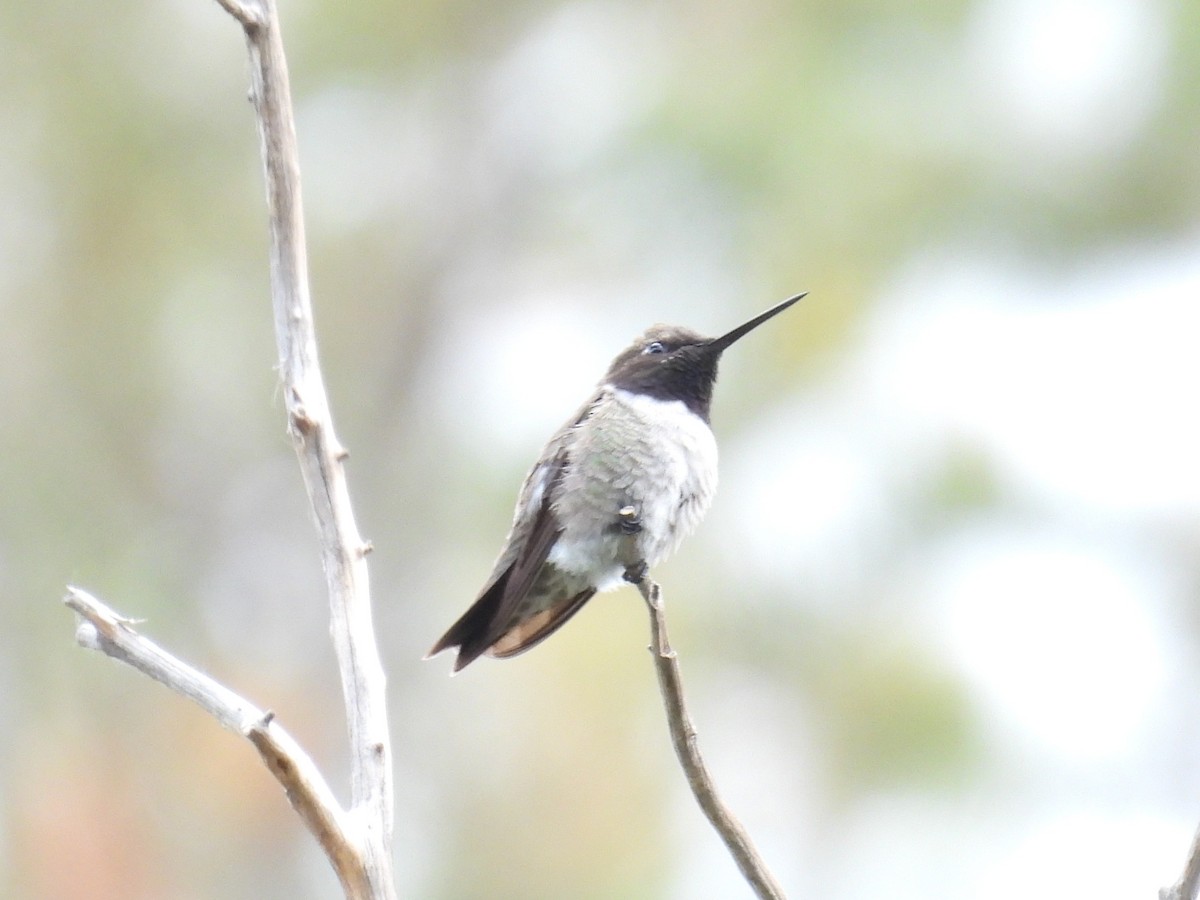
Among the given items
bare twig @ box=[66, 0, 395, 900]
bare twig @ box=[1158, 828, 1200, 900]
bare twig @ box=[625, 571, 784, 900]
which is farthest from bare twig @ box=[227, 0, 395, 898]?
bare twig @ box=[1158, 828, 1200, 900]

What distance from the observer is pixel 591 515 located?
10.9 ft

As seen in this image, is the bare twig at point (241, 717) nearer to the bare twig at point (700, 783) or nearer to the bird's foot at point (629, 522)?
the bare twig at point (700, 783)

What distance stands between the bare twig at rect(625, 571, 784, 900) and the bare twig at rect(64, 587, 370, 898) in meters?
0.51

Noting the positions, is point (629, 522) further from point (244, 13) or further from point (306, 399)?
point (244, 13)

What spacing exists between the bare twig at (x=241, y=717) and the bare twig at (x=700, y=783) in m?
0.51

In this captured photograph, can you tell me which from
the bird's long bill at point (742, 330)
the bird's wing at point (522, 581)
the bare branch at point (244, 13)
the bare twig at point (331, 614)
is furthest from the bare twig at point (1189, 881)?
the bird's long bill at point (742, 330)

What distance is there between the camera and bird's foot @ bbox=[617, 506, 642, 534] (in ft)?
10.8

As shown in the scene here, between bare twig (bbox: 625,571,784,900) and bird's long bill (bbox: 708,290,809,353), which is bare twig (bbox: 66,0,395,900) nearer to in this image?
bare twig (bbox: 625,571,784,900)

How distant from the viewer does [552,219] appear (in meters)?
10.5

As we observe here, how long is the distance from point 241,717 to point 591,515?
1.38 m

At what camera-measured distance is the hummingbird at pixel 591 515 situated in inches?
131

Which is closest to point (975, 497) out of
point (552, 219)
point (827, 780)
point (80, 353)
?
point (827, 780)

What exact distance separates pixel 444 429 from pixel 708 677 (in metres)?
2.50

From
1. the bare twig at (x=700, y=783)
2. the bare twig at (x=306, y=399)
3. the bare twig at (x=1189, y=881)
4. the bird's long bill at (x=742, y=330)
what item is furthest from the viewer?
the bird's long bill at (x=742, y=330)
